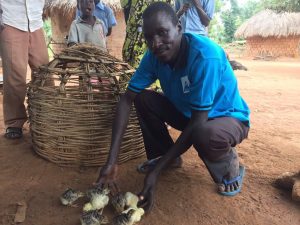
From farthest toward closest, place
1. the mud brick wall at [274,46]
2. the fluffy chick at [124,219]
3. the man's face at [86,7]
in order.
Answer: the mud brick wall at [274,46], the man's face at [86,7], the fluffy chick at [124,219]

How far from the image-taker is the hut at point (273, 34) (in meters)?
16.0

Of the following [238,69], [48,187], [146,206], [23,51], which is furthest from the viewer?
[238,69]

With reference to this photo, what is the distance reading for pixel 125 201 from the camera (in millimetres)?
1837

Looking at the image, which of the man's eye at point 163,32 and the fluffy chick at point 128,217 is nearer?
the fluffy chick at point 128,217

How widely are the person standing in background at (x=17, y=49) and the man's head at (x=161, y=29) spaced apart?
1.68m

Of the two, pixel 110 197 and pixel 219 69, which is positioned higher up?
pixel 219 69

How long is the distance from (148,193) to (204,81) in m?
0.73

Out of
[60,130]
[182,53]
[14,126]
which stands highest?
[182,53]

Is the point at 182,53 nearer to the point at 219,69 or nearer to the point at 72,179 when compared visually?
the point at 219,69

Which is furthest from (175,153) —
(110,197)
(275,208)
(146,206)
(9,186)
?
(9,186)

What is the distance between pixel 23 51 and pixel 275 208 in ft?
8.32

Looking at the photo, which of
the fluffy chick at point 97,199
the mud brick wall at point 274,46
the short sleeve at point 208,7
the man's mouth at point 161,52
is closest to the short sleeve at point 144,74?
the man's mouth at point 161,52

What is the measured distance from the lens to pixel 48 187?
231 centimetres

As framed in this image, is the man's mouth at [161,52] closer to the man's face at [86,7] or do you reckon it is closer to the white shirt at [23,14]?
the white shirt at [23,14]
